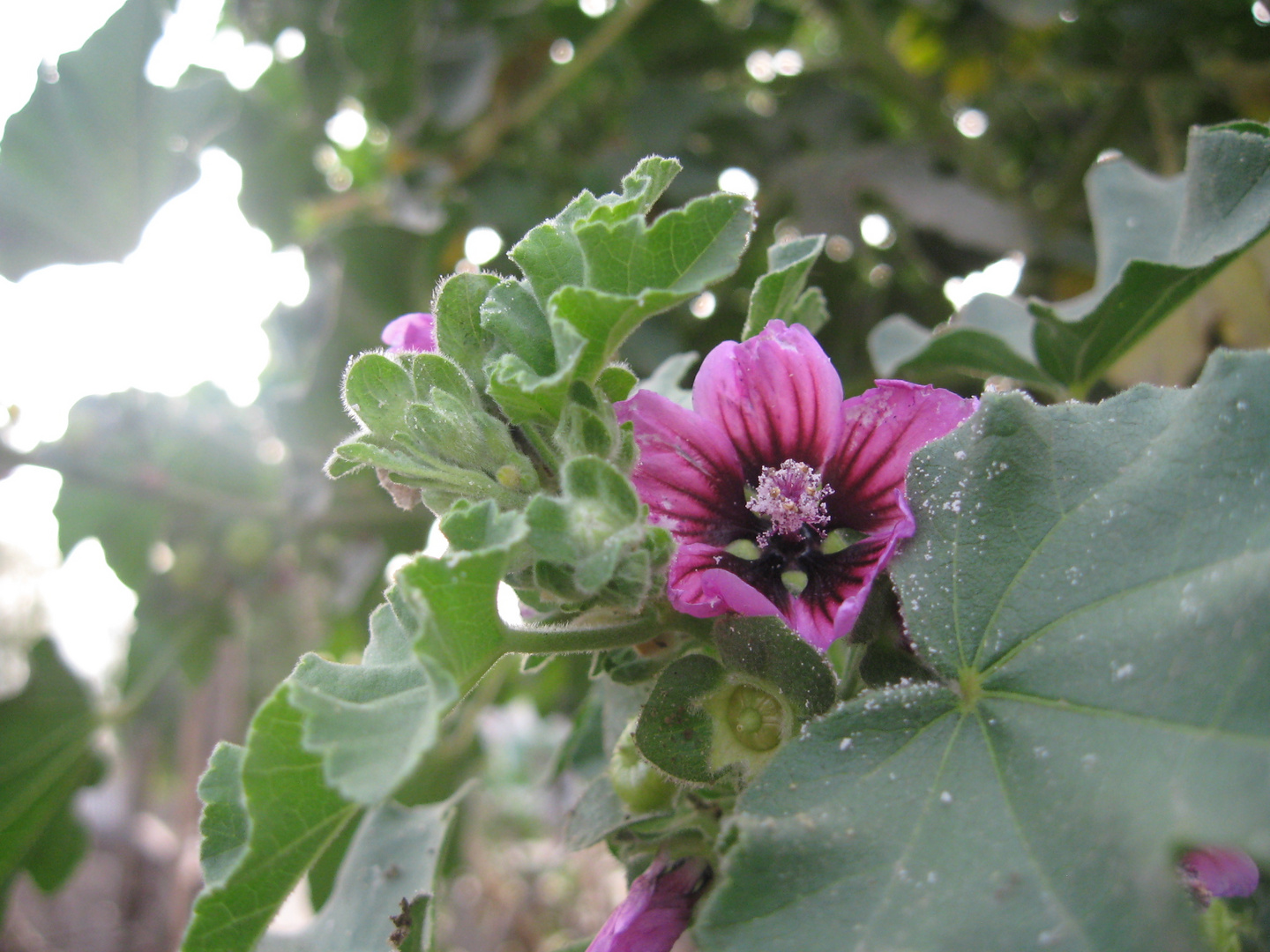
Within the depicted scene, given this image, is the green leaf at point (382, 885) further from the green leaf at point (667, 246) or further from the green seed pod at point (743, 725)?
the green leaf at point (667, 246)

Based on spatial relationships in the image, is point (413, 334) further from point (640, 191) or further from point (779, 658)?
point (779, 658)

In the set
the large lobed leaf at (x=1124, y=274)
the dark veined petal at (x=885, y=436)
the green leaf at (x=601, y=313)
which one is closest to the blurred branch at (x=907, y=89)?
the large lobed leaf at (x=1124, y=274)

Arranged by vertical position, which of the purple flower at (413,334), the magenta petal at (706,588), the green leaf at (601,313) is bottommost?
the magenta petal at (706,588)

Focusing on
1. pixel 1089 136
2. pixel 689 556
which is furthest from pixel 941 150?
pixel 689 556

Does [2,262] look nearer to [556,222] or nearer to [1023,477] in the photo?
[556,222]

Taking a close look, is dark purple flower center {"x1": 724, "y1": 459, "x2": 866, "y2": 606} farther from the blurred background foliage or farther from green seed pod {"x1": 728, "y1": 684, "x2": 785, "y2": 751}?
the blurred background foliage

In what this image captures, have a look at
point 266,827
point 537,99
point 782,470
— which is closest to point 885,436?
point 782,470
